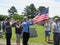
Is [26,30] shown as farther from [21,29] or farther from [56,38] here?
[56,38]

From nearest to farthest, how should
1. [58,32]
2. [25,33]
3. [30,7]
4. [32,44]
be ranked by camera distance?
1. [58,32]
2. [25,33]
3. [32,44]
4. [30,7]

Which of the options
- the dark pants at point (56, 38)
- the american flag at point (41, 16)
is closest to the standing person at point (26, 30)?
the american flag at point (41, 16)

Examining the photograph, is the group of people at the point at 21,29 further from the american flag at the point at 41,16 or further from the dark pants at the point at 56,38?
the dark pants at the point at 56,38

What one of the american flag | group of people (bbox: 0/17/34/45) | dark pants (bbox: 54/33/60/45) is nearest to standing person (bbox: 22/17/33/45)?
group of people (bbox: 0/17/34/45)

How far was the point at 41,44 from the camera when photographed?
18.7 metres

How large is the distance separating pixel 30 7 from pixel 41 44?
11826cm

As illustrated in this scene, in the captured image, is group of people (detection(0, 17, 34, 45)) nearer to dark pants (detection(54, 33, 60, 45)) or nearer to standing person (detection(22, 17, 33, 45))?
standing person (detection(22, 17, 33, 45))

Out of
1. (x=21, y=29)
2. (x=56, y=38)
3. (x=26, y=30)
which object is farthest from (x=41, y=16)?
(x=56, y=38)

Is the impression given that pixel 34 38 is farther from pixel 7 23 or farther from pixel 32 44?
pixel 7 23

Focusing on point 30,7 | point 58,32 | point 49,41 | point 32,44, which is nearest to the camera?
point 58,32

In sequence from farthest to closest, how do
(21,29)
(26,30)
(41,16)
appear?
(41,16), (21,29), (26,30)

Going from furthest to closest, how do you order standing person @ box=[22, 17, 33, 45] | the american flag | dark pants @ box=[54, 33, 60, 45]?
the american flag → standing person @ box=[22, 17, 33, 45] → dark pants @ box=[54, 33, 60, 45]

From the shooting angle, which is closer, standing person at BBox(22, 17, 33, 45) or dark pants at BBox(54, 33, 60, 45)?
dark pants at BBox(54, 33, 60, 45)

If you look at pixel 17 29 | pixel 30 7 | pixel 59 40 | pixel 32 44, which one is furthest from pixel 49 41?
pixel 30 7
